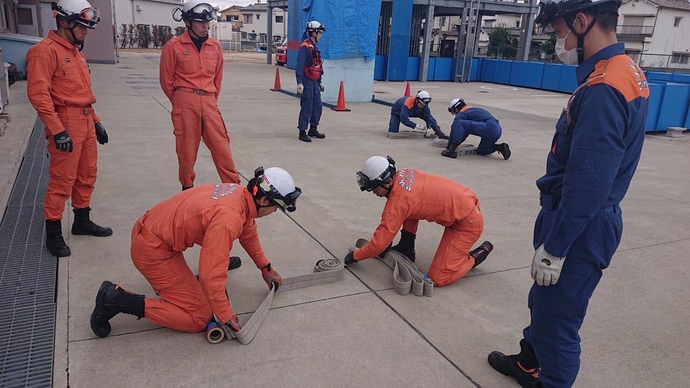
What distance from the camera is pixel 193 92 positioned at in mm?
4941

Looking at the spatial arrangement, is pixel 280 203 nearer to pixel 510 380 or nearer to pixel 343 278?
pixel 343 278

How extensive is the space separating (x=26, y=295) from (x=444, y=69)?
22.4m

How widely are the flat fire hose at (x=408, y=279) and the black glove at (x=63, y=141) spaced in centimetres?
271

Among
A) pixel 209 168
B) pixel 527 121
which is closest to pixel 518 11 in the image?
pixel 527 121

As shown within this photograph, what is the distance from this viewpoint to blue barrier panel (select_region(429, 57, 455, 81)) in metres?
23.5

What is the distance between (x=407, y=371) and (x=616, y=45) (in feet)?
6.60

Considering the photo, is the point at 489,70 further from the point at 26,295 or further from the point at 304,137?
the point at 26,295

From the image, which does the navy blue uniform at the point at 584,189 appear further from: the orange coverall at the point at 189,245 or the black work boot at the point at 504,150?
the black work boot at the point at 504,150

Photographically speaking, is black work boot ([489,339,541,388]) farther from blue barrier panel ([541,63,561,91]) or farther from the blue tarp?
blue barrier panel ([541,63,561,91])

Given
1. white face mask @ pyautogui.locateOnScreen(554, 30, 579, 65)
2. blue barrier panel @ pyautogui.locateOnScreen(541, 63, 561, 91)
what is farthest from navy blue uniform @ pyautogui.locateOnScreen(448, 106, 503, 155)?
blue barrier panel @ pyautogui.locateOnScreen(541, 63, 561, 91)

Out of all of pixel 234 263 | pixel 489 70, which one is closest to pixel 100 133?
pixel 234 263

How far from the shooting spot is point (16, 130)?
27.8 ft

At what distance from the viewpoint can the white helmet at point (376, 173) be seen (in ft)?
12.1

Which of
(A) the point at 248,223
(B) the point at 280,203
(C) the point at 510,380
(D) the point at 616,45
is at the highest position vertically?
(D) the point at 616,45
